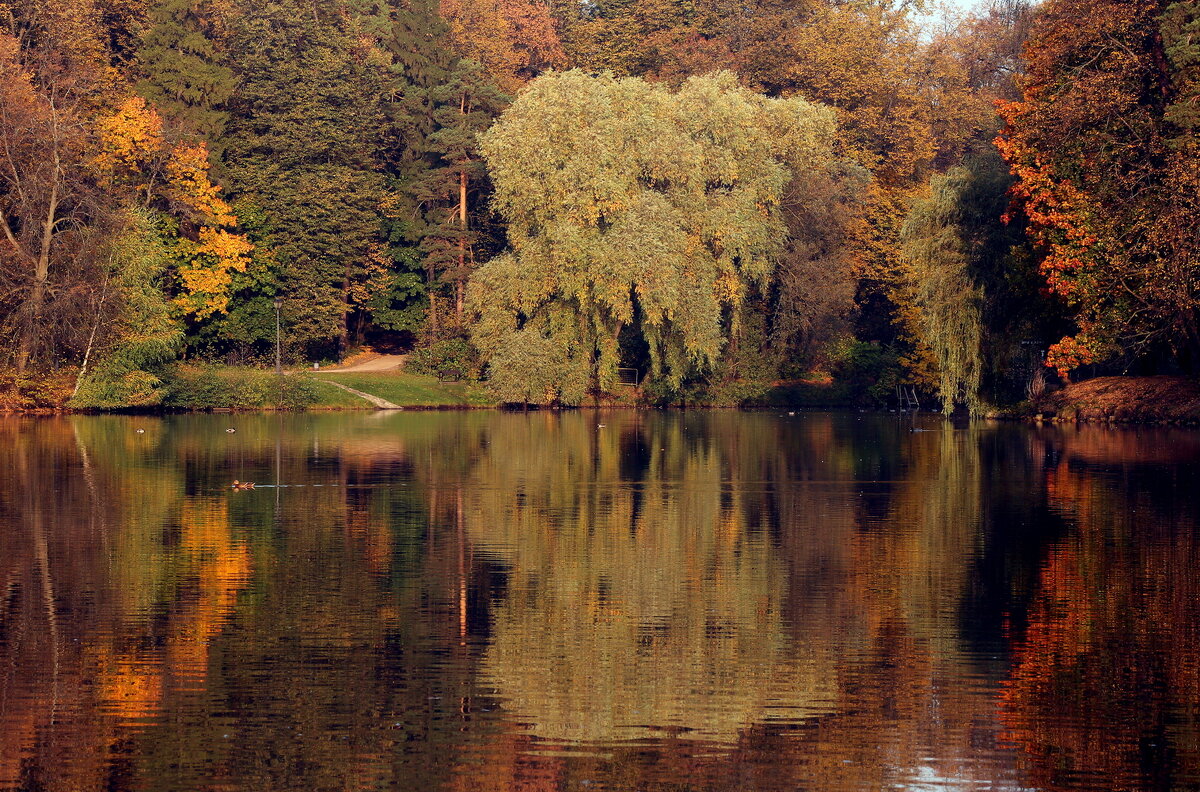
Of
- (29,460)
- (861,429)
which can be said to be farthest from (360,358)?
(29,460)

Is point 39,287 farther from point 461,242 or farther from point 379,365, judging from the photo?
point 461,242

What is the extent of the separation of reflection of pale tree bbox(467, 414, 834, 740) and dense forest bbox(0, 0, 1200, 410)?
25605 millimetres

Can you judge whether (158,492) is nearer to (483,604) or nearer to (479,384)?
(483,604)

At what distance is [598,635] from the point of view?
46.2 ft

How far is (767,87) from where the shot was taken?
85.1 metres

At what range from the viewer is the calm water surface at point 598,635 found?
33.3 feet

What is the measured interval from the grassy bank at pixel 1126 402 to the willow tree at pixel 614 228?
1553 cm

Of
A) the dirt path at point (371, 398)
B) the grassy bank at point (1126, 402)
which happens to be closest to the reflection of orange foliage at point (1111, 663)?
the grassy bank at point (1126, 402)

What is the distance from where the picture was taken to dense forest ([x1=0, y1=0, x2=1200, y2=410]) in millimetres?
47156

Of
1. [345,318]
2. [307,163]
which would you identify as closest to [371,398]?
[345,318]

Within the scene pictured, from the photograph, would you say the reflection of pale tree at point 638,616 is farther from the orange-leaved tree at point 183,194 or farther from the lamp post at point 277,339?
the orange-leaved tree at point 183,194

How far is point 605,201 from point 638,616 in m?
48.7

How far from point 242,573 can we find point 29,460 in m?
19.3

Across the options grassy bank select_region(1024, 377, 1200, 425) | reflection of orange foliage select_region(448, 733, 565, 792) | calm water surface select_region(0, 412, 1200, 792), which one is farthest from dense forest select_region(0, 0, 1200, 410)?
reflection of orange foliage select_region(448, 733, 565, 792)
